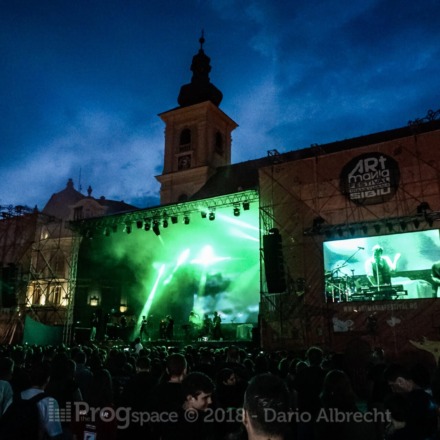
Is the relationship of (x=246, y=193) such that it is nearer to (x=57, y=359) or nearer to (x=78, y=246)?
(x=78, y=246)

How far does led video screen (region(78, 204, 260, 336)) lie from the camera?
24.3 m

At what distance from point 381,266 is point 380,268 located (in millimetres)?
87

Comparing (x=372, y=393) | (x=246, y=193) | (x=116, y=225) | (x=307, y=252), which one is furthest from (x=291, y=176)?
(x=372, y=393)

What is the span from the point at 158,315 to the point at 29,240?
9088mm

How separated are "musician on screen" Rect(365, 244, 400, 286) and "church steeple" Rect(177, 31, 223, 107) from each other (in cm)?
2116

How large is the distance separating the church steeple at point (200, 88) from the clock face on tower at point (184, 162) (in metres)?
4.48

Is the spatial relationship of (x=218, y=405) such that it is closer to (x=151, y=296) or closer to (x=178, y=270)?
(x=178, y=270)

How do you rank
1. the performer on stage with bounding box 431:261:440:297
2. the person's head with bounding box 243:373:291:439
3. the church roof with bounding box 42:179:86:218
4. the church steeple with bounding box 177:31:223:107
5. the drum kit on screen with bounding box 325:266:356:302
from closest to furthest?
Result: the person's head with bounding box 243:373:291:439, the performer on stage with bounding box 431:261:440:297, the drum kit on screen with bounding box 325:266:356:302, the church steeple with bounding box 177:31:223:107, the church roof with bounding box 42:179:86:218

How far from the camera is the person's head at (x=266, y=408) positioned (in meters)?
2.04

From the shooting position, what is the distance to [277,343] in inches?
651

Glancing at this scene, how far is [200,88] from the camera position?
33906 millimetres

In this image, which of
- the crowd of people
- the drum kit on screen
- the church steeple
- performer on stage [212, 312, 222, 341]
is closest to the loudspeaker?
the drum kit on screen

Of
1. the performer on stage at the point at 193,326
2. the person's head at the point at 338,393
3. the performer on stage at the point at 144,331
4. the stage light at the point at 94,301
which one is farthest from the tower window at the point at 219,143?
the person's head at the point at 338,393

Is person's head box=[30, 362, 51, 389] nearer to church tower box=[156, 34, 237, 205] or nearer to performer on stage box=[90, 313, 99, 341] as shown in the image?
performer on stage box=[90, 313, 99, 341]
